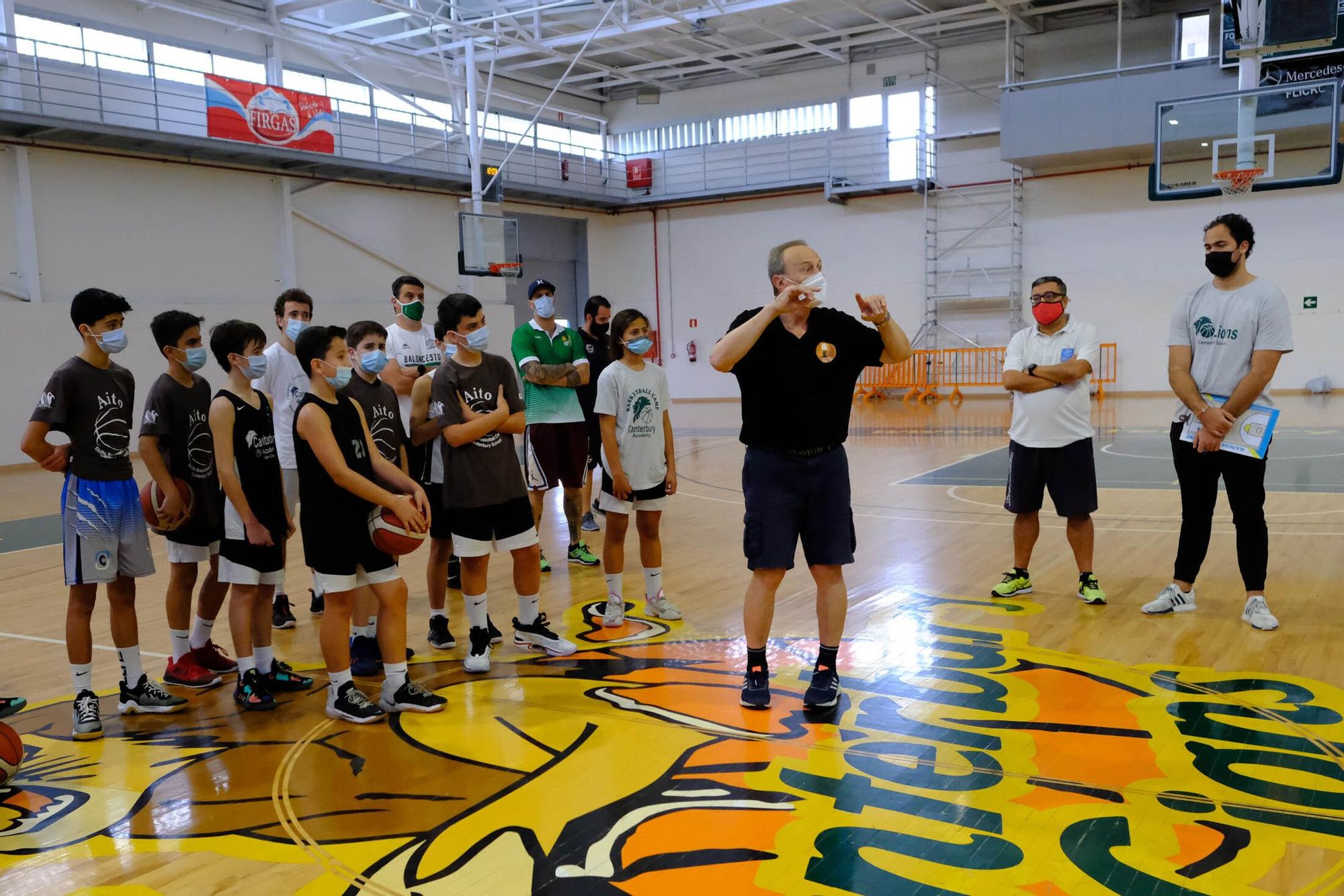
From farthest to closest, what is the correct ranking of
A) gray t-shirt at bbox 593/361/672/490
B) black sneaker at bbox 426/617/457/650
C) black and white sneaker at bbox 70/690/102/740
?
gray t-shirt at bbox 593/361/672/490, black sneaker at bbox 426/617/457/650, black and white sneaker at bbox 70/690/102/740

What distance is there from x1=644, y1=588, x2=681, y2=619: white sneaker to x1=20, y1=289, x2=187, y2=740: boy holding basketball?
2.41m

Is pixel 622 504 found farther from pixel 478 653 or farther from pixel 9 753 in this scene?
pixel 9 753

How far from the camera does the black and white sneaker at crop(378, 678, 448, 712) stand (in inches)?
157

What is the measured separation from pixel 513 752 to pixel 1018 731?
1817mm

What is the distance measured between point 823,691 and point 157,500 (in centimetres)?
286

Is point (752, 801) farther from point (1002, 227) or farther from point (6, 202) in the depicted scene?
point (1002, 227)

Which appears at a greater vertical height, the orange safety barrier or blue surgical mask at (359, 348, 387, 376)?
blue surgical mask at (359, 348, 387, 376)

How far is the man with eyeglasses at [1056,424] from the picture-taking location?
5.36 m

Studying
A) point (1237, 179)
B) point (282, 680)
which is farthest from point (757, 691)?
point (1237, 179)

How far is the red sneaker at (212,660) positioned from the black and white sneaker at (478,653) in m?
1.12

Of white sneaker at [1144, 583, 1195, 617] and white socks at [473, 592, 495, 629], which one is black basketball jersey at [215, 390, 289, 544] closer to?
white socks at [473, 592, 495, 629]

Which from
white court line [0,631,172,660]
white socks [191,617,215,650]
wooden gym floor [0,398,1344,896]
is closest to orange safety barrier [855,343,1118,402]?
→ wooden gym floor [0,398,1344,896]

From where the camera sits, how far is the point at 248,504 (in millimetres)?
4145

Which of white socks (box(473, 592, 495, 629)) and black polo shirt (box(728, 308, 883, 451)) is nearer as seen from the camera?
black polo shirt (box(728, 308, 883, 451))
